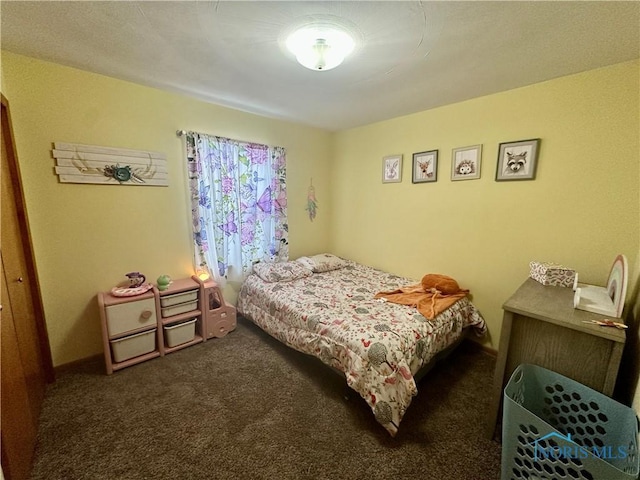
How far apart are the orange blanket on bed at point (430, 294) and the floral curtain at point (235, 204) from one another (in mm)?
1552

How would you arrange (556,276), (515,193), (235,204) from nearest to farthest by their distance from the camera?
(556,276), (515,193), (235,204)

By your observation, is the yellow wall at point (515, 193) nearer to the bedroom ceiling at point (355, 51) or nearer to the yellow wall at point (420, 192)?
the yellow wall at point (420, 192)

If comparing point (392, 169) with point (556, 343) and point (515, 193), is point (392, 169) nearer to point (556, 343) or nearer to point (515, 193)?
point (515, 193)

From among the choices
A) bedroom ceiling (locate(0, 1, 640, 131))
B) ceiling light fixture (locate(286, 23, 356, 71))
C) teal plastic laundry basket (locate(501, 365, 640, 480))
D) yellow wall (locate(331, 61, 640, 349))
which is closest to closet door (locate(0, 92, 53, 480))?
bedroom ceiling (locate(0, 1, 640, 131))

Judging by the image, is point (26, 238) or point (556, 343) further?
point (26, 238)

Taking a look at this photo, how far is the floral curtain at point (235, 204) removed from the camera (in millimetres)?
2586

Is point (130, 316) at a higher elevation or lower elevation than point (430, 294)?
lower

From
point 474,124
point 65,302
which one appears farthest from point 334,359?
point 474,124

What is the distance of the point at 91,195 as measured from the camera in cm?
209

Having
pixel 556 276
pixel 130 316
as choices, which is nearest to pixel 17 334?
pixel 130 316

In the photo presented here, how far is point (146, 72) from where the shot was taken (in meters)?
1.97

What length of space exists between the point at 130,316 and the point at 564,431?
2.94 metres

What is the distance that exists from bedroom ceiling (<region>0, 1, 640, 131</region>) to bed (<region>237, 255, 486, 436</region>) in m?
1.82

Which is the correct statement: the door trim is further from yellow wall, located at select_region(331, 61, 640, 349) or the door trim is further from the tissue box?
the tissue box
